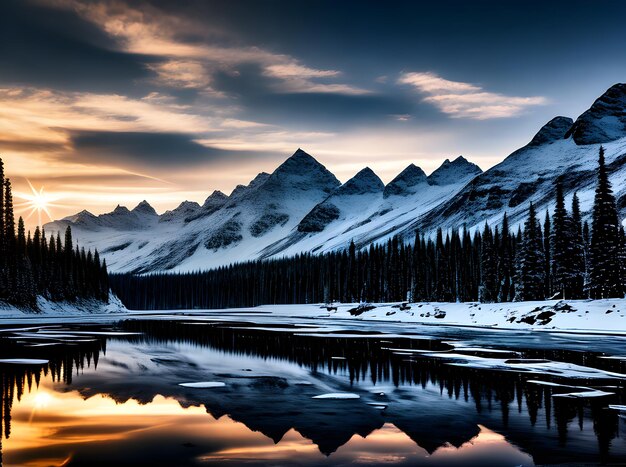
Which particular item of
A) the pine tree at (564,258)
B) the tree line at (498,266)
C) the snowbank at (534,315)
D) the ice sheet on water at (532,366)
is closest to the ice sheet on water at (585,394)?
the ice sheet on water at (532,366)

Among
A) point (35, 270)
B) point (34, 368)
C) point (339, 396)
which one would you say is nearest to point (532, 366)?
point (339, 396)

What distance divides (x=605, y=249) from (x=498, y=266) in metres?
44.4

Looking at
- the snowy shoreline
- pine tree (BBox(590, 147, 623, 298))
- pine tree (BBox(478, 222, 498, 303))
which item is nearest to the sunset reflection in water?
the snowy shoreline

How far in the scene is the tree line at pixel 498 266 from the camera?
7125 centimetres

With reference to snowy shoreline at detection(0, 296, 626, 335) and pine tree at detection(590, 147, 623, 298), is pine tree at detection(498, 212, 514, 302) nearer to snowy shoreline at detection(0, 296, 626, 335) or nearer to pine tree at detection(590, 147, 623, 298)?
snowy shoreline at detection(0, 296, 626, 335)

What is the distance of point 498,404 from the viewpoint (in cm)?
1803

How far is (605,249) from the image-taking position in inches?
2724

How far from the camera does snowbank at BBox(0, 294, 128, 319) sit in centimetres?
9319

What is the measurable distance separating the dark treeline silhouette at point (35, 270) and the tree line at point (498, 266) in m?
66.2

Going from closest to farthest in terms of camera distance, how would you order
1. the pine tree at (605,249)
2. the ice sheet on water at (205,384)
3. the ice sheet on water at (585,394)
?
the ice sheet on water at (585,394)
the ice sheet on water at (205,384)
the pine tree at (605,249)

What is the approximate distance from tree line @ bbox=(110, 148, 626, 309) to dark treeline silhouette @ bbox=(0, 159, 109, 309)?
66215mm

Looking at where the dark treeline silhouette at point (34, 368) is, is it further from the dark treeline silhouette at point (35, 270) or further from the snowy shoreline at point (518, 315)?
the dark treeline silhouette at point (35, 270)

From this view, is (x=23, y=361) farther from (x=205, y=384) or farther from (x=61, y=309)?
(x=61, y=309)

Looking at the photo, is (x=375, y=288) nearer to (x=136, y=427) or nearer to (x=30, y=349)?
(x=30, y=349)
